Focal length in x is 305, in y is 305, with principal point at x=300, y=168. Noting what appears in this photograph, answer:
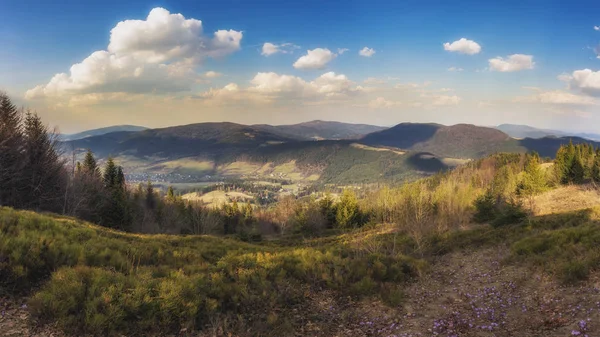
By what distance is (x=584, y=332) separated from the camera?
23.1 ft

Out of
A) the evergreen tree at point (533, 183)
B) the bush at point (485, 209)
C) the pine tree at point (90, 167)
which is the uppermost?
the pine tree at point (90, 167)

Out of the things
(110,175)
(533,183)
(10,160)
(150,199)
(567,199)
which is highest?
(10,160)

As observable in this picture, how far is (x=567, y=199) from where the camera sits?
156 ft

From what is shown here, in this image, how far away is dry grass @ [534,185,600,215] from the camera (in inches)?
1667

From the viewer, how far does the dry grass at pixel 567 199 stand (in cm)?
4233

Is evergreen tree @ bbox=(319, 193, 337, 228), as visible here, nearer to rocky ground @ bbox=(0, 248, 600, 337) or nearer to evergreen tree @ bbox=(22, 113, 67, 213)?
evergreen tree @ bbox=(22, 113, 67, 213)

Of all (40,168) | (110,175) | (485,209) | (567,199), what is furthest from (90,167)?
(567,199)

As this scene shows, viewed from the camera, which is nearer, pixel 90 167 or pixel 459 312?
pixel 459 312

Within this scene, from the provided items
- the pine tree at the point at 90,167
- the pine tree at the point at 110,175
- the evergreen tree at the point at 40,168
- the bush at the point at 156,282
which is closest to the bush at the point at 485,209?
the bush at the point at 156,282

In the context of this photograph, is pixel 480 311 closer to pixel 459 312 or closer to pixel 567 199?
pixel 459 312

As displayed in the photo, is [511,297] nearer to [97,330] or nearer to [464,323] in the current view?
[464,323]

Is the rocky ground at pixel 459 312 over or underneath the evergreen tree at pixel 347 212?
over

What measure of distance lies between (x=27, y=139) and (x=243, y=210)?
56.7 meters

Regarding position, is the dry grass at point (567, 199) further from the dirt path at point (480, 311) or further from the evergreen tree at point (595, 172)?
the dirt path at point (480, 311)
